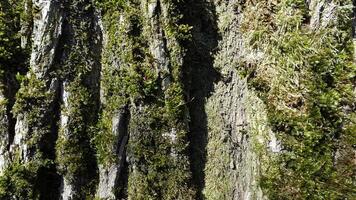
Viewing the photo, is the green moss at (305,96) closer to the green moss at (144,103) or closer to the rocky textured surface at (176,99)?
the rocky textured surface at (176,99)

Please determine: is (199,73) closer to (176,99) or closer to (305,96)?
(176,99)

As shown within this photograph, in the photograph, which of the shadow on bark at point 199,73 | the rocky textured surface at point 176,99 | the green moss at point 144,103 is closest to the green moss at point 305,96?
the rocky textured surface at point 176,99

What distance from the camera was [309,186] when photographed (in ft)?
10.2

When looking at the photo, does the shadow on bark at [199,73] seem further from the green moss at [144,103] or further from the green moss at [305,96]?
the green moss at [305,96]

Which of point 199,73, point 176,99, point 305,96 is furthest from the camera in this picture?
point 199,73

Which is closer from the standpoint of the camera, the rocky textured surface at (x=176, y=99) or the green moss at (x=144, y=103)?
the rocky textured surface at (x=176, y=99)

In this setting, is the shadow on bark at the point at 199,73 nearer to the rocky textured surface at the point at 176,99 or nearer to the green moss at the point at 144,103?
the rocky textured surface at the point at 176,99

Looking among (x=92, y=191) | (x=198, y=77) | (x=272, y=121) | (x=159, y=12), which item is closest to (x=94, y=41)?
(x=159, y=12)

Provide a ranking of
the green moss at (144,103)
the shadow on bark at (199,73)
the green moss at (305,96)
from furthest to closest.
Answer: the shadow on bark at (199,73) < the green moss at (144,103) < the green moss at (305,96)

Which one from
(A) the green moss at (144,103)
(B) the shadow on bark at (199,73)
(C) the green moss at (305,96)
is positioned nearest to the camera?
(C) the green moss at (305,96)

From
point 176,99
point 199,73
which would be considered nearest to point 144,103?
point 176,99

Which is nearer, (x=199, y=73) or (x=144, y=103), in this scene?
(x=144, y=103)

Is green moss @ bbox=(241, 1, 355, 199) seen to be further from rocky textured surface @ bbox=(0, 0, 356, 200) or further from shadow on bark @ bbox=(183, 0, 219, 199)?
shadow on bark @ bbox=(183, 0, 219, 199)

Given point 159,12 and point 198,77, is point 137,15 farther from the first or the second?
point 198,77
